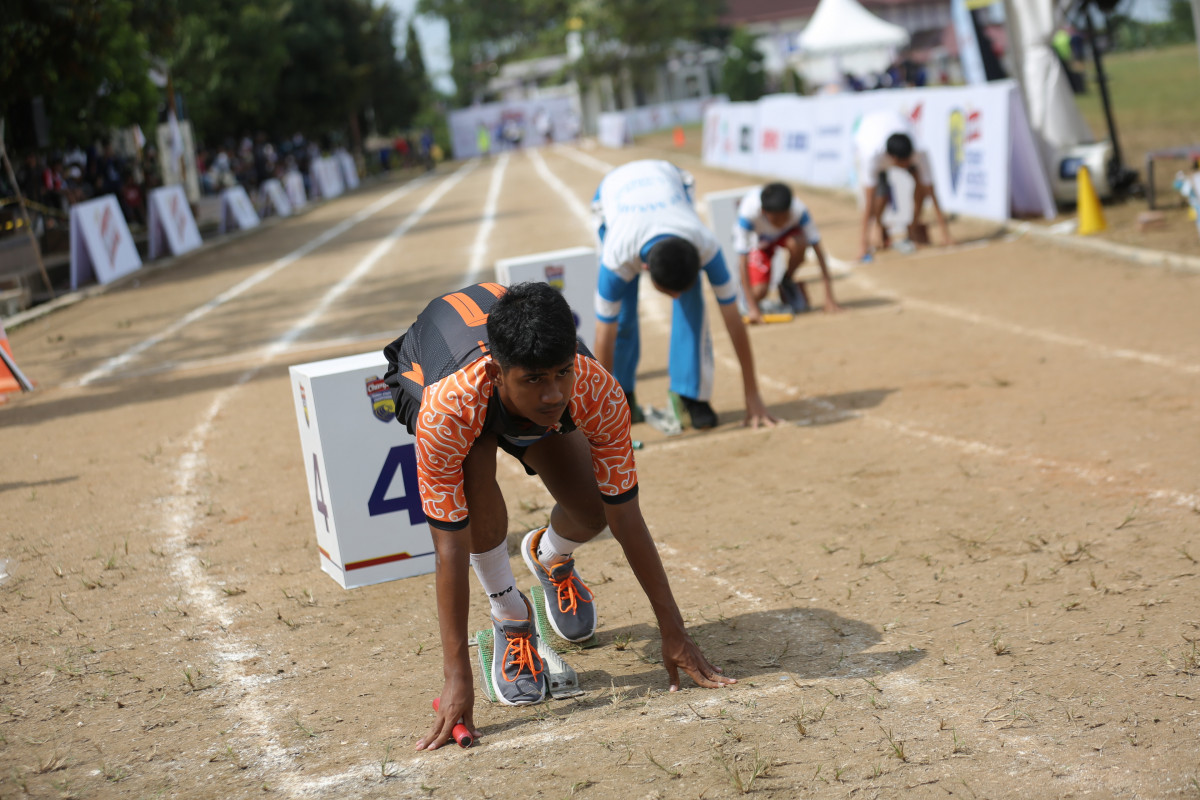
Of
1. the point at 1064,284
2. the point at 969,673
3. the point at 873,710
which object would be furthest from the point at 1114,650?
the point at 1064,284

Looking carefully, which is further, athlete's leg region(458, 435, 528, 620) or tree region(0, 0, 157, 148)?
tree region(0, 0, 157, 148)

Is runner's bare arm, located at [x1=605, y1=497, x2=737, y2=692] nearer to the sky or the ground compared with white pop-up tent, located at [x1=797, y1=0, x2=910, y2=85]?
nearer to the ground

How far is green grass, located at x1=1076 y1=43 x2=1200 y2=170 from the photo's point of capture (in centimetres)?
1991

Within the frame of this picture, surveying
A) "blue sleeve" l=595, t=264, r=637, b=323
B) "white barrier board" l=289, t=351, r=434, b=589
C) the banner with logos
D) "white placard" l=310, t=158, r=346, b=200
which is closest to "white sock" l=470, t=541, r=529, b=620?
"white barrier board" l=289, t=351, r=434, b=589

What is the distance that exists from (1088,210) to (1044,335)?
517 cm

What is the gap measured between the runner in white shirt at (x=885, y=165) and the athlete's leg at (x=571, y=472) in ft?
32.3

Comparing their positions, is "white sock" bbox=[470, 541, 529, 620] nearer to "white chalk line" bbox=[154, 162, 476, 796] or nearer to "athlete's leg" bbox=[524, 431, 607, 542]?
"athlete's leg" bbox=[524, 431, 607, 542]

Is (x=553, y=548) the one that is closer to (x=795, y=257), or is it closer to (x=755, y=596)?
(x=755, y=596)

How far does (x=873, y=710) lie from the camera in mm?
3982

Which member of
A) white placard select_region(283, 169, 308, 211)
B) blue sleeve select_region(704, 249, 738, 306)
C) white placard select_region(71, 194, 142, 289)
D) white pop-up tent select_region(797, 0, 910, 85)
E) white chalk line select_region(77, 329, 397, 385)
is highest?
white pop-up tent select_region(797, 0, 910, 85)

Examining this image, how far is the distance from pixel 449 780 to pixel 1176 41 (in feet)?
217

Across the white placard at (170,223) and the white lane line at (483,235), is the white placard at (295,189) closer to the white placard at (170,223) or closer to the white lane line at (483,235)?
the white lane line at (483,235)

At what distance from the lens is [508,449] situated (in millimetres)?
4234

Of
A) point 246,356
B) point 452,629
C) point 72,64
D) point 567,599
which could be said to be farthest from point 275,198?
point 452,629
